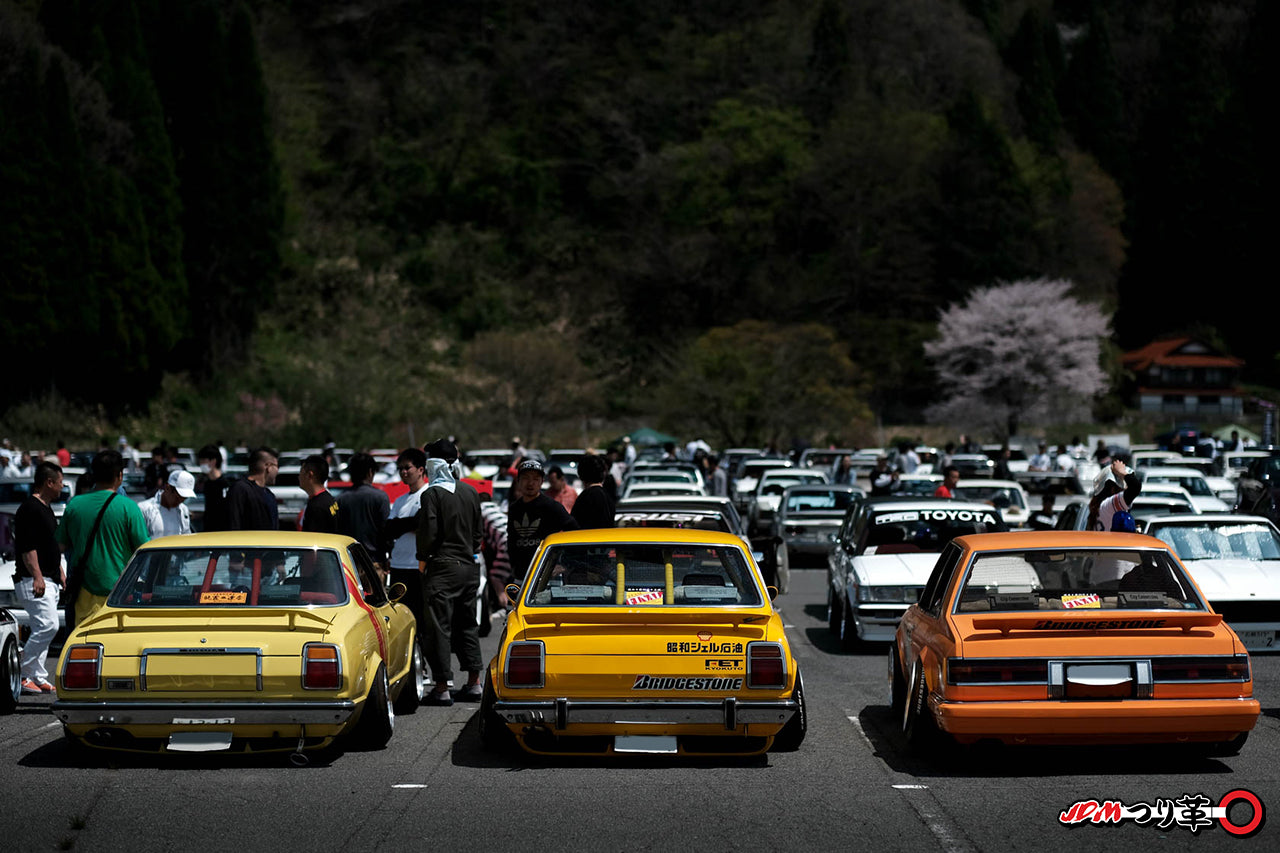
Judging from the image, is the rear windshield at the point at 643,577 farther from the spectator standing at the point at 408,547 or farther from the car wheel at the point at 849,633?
the car wheel at the point at 849,633

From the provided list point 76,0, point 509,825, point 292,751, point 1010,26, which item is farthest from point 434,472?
point 1010,26

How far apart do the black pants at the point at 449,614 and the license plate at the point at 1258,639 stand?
6.70 meters

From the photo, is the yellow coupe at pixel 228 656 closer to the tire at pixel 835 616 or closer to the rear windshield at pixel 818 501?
the tire at pixel 835 616

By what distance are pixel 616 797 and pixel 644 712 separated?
53 cm

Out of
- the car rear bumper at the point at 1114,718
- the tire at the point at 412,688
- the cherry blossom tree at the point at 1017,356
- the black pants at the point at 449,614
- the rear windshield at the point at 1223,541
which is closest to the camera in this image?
the car rear bumper at the point at 1114,718

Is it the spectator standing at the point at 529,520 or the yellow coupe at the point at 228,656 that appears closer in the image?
the yellow coupe at the point at 228,656

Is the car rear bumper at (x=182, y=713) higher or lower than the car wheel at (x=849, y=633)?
higher

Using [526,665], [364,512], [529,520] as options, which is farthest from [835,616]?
[526,665]

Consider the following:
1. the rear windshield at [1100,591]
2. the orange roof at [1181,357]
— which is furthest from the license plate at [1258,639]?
the orange roof at [1181,357]

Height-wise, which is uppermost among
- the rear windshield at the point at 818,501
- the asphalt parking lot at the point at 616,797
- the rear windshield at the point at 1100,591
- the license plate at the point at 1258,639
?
the rear windshield at the point at 1100,591

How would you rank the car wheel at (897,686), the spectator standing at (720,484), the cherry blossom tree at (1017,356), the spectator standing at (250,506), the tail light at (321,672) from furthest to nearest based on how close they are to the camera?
the cherry blossom tree at (1017,356), the spectator standing at (720,484), the spectator standing at (250,506), the car wheel at (897,686), the tail light at (321,672)

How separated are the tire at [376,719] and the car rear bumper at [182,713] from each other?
65 centimetres

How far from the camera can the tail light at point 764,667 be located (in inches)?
344

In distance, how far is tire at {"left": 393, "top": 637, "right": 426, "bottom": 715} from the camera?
1101 centimetres
